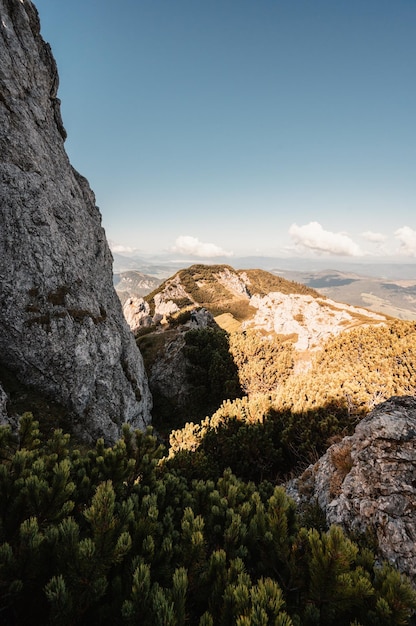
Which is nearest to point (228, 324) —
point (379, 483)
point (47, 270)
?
point (47, 270)

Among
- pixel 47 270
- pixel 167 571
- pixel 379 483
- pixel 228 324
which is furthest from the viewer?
pixel 228 324

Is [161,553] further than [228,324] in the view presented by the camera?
No

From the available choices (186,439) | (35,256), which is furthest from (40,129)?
(186,439)

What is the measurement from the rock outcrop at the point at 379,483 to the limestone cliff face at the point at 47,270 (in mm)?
19424

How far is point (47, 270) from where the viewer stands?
964 inches

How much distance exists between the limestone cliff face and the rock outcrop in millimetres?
19424

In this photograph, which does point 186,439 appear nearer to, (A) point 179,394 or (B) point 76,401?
(B) point 76,401

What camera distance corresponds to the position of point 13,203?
76.9 ft

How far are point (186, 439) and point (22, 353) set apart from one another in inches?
558

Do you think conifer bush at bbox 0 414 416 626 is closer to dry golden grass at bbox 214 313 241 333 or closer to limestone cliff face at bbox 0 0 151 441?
limestone cliff face at bbox 0 0 151 441

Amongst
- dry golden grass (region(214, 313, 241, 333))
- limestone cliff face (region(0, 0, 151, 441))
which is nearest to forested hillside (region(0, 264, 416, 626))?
limestone cliff face (region(0, 0, 151, 441))

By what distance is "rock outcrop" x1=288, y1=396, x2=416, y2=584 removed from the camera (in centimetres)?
753

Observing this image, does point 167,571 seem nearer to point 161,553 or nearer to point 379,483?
point 161,553

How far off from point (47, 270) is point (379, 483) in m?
26.4
